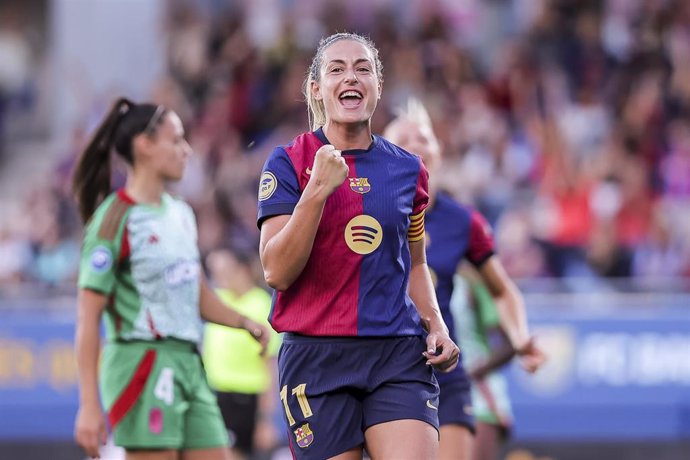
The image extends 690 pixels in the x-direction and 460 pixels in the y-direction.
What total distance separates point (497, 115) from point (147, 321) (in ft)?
30.6

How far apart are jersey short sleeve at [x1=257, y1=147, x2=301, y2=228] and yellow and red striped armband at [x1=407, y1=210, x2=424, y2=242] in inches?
19.8

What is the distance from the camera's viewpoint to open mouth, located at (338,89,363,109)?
188 inches

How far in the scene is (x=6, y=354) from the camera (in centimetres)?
1098

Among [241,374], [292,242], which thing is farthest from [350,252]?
[241,374]

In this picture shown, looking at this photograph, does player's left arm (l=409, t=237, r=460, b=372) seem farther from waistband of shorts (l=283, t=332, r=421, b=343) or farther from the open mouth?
the open mouth

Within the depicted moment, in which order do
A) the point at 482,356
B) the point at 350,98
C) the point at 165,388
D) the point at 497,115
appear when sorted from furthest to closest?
the point at 497,115 → the point at 482,356 → the point at 165,388 → the point at 350,98

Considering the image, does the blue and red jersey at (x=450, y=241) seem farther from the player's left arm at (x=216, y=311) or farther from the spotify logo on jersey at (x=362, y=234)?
the spotify logo on jersey at (x=362, y=234)

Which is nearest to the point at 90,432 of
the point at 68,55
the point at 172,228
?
the point at 172,228

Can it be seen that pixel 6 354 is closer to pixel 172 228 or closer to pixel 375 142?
pixel 172 228

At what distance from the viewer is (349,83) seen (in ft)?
15.6

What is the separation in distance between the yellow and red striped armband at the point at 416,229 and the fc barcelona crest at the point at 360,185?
0.29 m

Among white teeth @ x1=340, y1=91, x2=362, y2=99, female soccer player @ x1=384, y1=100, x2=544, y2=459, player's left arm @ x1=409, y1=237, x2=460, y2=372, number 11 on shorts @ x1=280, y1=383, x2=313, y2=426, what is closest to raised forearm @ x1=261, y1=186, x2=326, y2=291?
number 11 on shorts @ x1=280, y1=383, x2=313, y2=426

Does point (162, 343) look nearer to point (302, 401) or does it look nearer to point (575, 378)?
point (302, 401)

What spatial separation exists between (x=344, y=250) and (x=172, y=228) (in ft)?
5.89
